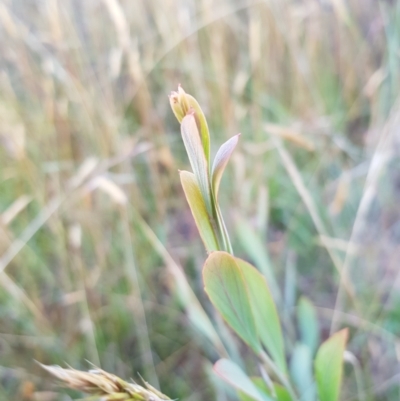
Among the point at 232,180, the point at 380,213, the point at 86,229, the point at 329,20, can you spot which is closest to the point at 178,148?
the point at 232,180

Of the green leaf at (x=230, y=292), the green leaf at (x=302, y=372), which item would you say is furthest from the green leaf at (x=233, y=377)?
the green leaf at (x=302, y=372)

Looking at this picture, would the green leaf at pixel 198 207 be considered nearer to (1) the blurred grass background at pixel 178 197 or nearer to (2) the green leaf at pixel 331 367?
(2) the green leaf at pixel 331 367

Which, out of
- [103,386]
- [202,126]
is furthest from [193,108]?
[103,386]

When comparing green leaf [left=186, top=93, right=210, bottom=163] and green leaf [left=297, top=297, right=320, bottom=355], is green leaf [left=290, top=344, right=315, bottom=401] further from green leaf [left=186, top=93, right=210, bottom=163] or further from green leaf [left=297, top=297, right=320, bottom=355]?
green leaf [left=186, top=93, right=210, bottom=163]

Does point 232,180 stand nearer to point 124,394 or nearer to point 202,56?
point 202,56

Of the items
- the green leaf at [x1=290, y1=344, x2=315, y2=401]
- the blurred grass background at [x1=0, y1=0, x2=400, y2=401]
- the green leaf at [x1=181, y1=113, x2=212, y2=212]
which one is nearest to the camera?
the green leaf at [x1=181, y1=113, x2=212, y2=212]

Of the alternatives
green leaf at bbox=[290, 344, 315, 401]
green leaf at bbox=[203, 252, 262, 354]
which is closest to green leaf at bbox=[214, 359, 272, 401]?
green leaf at bbox=[203, 252, 262, 354]

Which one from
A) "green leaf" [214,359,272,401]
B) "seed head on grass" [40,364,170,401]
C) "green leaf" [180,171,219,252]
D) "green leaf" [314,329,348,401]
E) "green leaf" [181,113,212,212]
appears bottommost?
"green leaf" [314,329,348,401]
